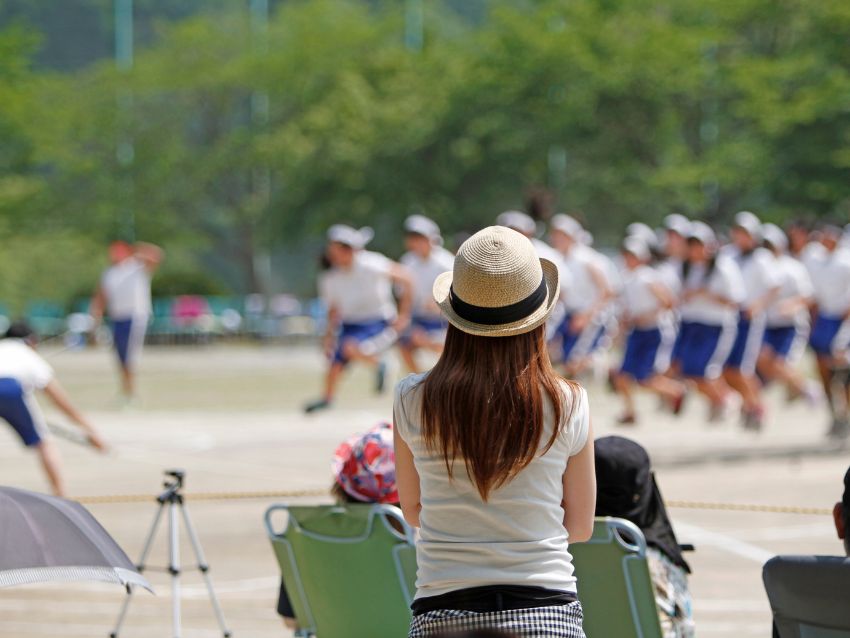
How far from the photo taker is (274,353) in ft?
112

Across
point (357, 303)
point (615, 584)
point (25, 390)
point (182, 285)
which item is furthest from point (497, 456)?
point (182, 285)

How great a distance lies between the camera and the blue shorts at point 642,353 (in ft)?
49.9

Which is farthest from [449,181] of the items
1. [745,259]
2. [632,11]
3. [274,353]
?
[745,259]

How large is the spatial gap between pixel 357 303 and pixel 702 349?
3547 millimetres

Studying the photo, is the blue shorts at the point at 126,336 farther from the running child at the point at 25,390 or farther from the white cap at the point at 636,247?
the running child at the point at 25,390

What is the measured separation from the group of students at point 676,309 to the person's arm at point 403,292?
0.07 ft

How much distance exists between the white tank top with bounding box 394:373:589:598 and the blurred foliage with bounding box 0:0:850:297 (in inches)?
1306

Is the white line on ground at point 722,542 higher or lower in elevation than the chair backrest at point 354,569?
lower

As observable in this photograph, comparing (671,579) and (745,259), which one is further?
(745,259)

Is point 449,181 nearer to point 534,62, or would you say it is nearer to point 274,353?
point 534,62

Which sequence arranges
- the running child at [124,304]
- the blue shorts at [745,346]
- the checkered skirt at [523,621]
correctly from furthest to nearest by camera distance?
the running child at [124,304]
the blue shorts at [745,346]
the checkered skirt at [523,621]

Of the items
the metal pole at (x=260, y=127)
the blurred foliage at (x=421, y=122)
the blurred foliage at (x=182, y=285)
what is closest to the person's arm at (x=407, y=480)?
the blurred foliage at (x=421, y=122)

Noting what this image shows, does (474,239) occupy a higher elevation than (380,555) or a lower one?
higher

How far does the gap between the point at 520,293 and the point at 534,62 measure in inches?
1478
